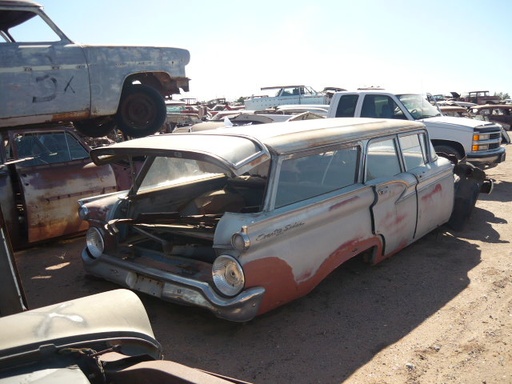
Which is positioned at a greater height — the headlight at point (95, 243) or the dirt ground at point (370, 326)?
the headlight at point (95, 243)

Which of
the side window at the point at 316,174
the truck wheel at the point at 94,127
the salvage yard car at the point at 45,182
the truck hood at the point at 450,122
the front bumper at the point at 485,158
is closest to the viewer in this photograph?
the side window at the point at 316,174

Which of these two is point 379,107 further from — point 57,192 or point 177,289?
point 177,289

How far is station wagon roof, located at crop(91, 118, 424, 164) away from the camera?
3494mm

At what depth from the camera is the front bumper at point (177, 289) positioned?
3.24 meters

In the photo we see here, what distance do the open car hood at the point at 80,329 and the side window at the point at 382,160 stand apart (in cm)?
290

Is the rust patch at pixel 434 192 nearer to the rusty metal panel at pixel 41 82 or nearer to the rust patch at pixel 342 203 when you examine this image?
the rust patch at pixel 342 203

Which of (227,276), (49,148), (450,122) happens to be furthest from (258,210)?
(450,122)

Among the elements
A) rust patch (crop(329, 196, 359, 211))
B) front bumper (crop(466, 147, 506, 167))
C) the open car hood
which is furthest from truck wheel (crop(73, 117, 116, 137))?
front bumper (crop(466, 147, 506, 167))

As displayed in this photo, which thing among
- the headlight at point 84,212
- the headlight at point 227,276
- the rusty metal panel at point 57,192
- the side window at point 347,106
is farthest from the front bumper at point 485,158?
the headlight at point 84,212

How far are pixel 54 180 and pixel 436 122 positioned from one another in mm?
7035

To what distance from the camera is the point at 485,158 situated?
912 cm

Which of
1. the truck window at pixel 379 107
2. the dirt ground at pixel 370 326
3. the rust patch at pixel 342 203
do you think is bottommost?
the dirt ground at pixel 370 326

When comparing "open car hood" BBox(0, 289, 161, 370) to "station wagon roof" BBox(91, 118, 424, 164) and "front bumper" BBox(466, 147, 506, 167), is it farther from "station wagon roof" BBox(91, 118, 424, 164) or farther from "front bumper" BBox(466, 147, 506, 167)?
"front bumper" BBox(466, 147, 506, 167)

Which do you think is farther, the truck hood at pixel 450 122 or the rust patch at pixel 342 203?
the truck hood at pixel 450 122
